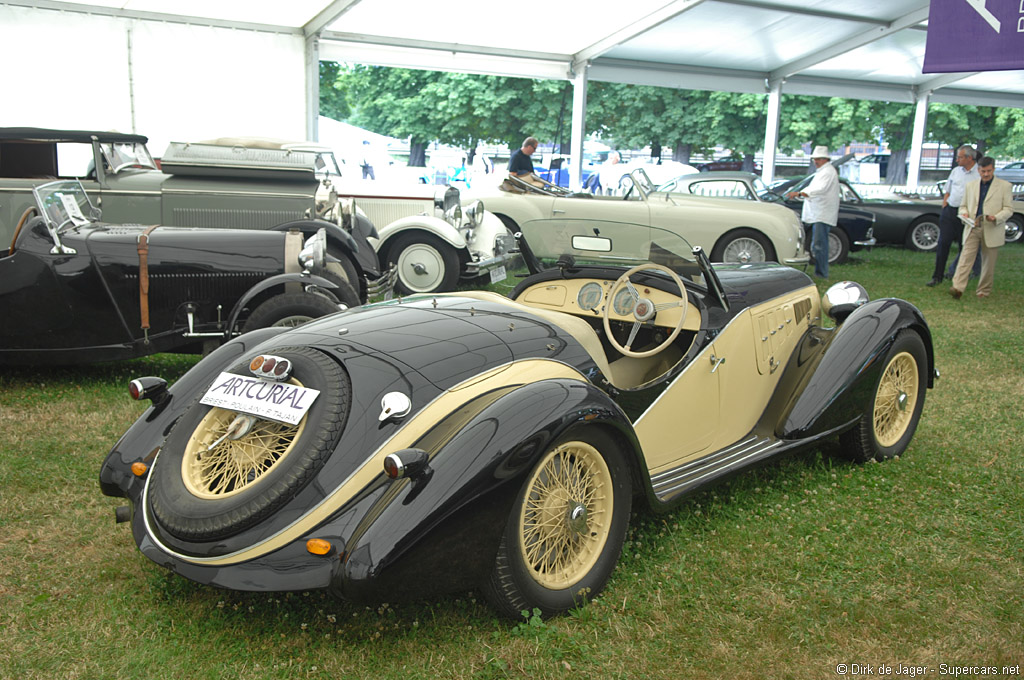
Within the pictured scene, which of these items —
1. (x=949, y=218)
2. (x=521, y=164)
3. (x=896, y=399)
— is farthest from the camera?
(x=521, y=164)

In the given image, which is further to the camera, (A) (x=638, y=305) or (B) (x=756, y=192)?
(B) (x=756, y=192)

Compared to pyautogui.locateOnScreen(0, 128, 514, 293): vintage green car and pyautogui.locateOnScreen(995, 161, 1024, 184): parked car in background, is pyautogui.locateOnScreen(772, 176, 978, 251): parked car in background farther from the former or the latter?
pyautogui.locateOnScreen(995, 161, 1024, 184): parked car in background

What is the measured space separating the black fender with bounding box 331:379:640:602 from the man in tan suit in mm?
9040

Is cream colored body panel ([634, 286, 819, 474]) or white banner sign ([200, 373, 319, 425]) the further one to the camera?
cream colored body panel ([634, 286, 819, 474])

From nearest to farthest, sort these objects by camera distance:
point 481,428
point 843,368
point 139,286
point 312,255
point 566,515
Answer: point 481,428 → point 566,515 → point 843,368 → point 139,286 → point 312,255

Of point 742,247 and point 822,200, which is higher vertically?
point 822,200

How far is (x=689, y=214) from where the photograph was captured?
11.6 meters

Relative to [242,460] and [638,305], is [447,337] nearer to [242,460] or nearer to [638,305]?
[242,460]

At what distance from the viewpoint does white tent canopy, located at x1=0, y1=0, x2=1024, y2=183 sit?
12.1 m

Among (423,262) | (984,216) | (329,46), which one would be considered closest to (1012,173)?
(984,216)

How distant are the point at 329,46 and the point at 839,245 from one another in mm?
9143

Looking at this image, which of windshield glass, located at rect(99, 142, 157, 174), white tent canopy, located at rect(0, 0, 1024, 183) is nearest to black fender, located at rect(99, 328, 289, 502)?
windshield glass, located at rect(99, 142, 157, 174)

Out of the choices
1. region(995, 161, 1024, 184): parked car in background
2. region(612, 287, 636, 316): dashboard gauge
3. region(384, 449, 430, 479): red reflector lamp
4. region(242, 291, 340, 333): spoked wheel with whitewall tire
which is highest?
region(995, 161, 1024, 184): parked car in background

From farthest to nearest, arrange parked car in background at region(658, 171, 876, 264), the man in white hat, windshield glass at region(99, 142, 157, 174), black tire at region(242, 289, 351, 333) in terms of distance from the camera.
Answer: parked car in background at region(658, 171, 876, 264)
the man in white hat
windshield glass at region(99, 142, 157, 174)
black tire at region(242, 289, 351, 333)
